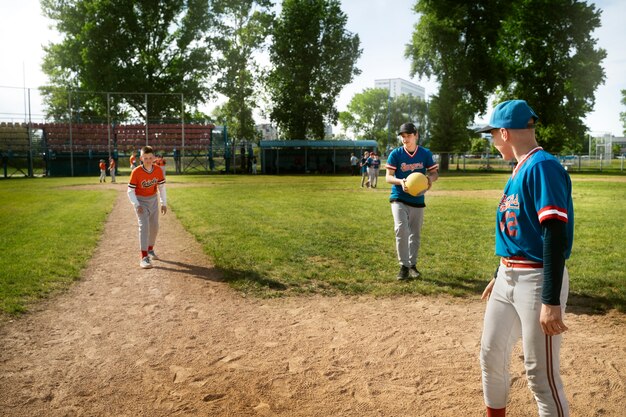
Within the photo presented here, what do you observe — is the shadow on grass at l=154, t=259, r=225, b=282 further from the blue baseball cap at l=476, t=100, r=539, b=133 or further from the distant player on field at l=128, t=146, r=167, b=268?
the blue baseball cap at l=476, t=100, r=539, b=133

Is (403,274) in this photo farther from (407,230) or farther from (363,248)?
(363,248)

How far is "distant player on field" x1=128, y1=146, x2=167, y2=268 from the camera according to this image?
9.07 m

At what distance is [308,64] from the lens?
5544cm

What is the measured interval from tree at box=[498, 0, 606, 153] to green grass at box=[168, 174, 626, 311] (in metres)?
36.1

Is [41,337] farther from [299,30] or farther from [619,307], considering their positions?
[299,30]

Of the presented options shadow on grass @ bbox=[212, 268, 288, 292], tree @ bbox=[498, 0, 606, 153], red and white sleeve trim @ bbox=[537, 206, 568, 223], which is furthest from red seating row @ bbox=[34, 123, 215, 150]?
red and white sleeve trim @ bbox=[537, 206, 568, 223]

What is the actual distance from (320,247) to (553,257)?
25.8 feet

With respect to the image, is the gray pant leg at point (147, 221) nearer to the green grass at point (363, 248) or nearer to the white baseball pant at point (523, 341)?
the green grass at point (363, 248)

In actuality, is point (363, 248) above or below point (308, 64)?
below

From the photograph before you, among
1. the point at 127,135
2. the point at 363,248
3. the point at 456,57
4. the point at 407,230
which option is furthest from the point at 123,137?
the point at 407,230

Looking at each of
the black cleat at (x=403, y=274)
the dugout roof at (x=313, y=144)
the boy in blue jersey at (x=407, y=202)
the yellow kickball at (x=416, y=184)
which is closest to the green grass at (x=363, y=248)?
the black cleat at (x=403, y=274)

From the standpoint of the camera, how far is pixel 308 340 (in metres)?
5.44

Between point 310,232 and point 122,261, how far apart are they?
4.55 meters

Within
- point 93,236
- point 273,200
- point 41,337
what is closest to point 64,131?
point 273,200
